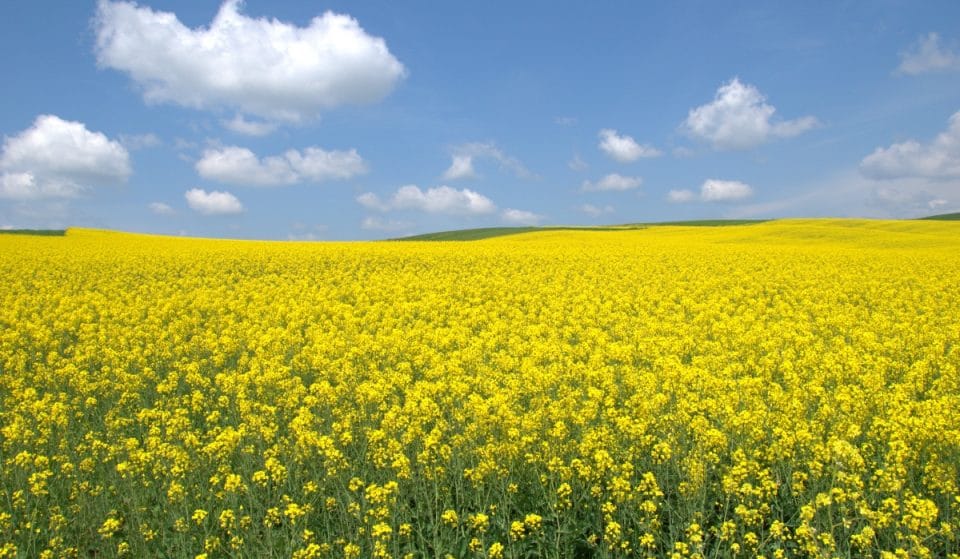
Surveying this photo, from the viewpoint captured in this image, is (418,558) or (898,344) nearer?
(418,558)

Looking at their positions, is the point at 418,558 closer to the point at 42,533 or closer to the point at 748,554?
the point at 748,554

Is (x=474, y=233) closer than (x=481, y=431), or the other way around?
(x=481, y=431)

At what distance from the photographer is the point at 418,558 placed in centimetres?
505

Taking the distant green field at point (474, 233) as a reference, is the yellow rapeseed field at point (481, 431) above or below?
below

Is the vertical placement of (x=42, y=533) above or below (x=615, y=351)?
below

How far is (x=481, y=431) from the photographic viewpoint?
20.7 ft

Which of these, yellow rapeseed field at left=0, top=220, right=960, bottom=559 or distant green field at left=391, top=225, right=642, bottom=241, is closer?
yellow rapeseed field at left=0, top=220, right=960, bottom=559

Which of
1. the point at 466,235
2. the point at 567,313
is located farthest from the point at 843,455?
the point at 466,235

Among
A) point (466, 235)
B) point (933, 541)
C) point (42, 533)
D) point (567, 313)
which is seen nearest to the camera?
point (933, 541)

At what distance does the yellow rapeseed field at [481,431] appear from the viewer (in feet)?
16.7

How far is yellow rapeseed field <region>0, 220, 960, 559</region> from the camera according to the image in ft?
16.7

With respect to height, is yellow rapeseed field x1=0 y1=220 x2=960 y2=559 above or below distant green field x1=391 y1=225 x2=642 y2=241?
below

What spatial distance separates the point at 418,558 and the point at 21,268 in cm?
2481

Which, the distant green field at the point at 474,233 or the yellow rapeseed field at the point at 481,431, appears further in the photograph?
the distant green field at the point at 474,233
